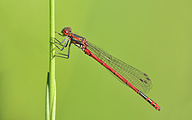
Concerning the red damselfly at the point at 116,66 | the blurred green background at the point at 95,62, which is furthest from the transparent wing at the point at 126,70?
the blurred green background at the point at 95,62

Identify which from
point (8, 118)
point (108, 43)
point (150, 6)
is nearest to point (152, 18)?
point (150, 6)

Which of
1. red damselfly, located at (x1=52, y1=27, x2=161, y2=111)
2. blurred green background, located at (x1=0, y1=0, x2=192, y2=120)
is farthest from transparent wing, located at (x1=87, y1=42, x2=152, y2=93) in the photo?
blurred green background, located at (x1=0, y1=0, x2=192, y2=120)

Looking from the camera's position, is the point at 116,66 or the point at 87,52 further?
the point at 116,66

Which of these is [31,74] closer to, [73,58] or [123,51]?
[73,58]

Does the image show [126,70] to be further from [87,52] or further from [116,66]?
[87,52]

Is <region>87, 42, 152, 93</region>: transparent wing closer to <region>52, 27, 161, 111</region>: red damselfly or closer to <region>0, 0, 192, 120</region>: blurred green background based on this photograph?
<region>52, 27, 161, 111</region>: red damselfly

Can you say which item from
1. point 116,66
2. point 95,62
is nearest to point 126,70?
point 116,66

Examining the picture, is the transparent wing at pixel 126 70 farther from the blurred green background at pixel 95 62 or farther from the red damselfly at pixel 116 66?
the blurred green background at pixel 95 62

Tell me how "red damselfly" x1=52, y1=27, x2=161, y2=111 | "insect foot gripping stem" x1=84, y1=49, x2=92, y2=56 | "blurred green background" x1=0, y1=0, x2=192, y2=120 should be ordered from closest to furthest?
"blurred green background" x1=0, y1=0, x2=192, y2=120
"red damselfly" x1=52, y1=27, x2=161, y2=111
"insect foot gripping stem" x1=84, y1=49, x2=92, y2=56
